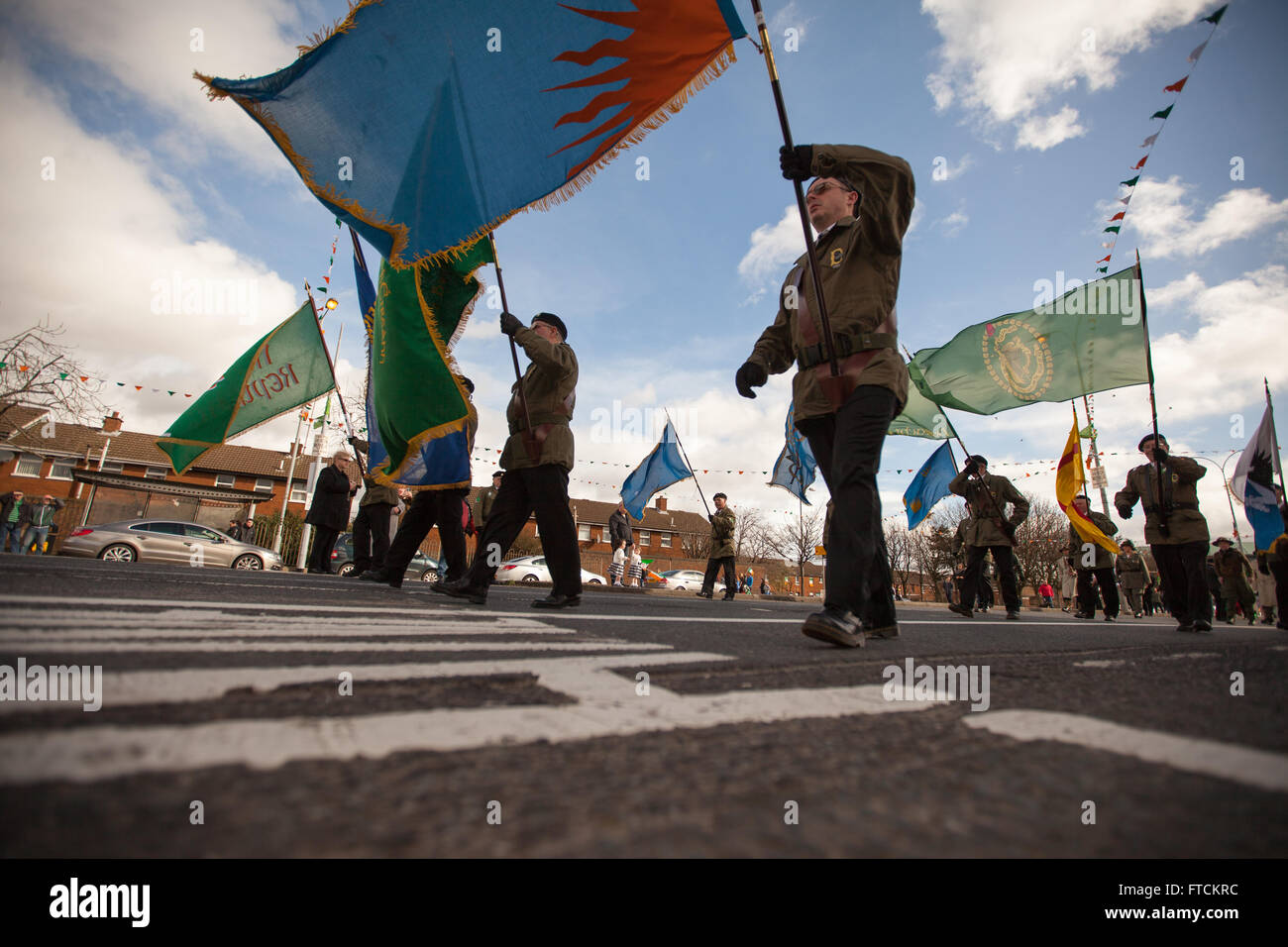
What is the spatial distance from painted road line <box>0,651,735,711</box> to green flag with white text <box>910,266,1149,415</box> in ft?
25.4

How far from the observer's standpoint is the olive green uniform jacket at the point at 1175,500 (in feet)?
17.6

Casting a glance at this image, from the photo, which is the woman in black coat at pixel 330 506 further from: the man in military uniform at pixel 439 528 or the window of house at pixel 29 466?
the window of house at pixel 29 466

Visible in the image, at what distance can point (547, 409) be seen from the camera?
429cm

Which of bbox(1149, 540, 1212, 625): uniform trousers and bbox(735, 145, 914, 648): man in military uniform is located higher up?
bbox(735, 145, 914, 648): man in military uniform

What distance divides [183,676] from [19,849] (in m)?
0.62

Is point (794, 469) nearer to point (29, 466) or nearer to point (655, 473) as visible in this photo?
point (655, 473)

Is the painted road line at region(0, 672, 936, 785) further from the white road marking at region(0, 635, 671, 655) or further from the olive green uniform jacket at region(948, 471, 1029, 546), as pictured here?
the olive green uniform jacket at region(948, 471, 1029, 546)

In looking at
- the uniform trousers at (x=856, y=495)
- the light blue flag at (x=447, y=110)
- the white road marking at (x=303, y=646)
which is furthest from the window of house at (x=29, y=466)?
the uniform trousers at (x=856, y=495)

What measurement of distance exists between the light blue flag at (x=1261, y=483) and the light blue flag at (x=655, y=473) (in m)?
9.99

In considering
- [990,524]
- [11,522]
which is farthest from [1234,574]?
[11,522]

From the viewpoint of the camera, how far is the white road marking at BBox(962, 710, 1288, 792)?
84cm

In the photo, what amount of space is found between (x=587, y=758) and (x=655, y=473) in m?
15.1

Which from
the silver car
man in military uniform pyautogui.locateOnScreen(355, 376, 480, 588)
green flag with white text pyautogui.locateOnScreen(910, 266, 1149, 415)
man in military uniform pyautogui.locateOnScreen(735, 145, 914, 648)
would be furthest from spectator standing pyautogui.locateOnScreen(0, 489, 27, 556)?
green flag with white text pyautogui.locateOnScreen(910, 266, 1149, 415)

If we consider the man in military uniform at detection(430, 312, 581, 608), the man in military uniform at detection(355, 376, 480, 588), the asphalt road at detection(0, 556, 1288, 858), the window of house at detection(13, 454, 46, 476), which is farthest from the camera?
the window of house at detection(13, 454, 46, 476)
